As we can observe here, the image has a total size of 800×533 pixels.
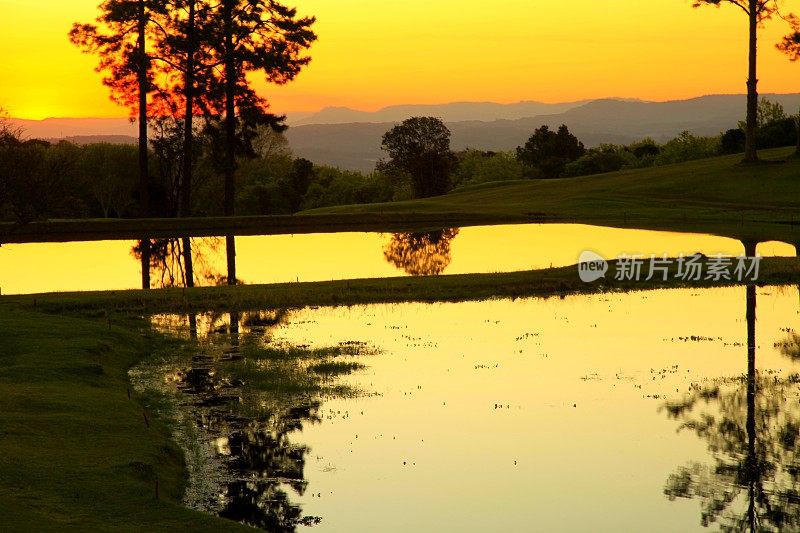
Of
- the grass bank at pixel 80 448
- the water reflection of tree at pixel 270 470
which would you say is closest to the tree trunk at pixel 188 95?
the grass bank at pixel 80 448

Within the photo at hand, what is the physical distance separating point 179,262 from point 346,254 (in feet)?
30.6

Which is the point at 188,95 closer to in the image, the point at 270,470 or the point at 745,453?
the point at 270,470

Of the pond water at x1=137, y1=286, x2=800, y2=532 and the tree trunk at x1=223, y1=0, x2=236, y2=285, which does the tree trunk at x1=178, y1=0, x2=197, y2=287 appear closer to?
the tree trunk at x1=223, y1=0, x2=236, y2=285

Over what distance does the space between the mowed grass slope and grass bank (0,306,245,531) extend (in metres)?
43.1

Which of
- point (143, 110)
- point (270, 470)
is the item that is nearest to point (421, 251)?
point (143, 110)

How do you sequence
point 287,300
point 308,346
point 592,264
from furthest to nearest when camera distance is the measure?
point 592,264 < point 287,300 < point 308,346

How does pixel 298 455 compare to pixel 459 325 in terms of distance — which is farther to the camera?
pixel 459 325

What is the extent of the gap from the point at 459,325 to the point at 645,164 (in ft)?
413

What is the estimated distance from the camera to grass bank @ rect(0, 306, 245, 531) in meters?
17.1

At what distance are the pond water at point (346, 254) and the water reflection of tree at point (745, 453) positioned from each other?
24.4m

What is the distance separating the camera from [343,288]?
147 ft

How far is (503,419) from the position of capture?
2461 cm

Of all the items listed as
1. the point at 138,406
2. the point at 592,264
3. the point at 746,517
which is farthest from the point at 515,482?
the point at 592,264

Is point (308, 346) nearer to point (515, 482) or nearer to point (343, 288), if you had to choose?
point (343, 288)
